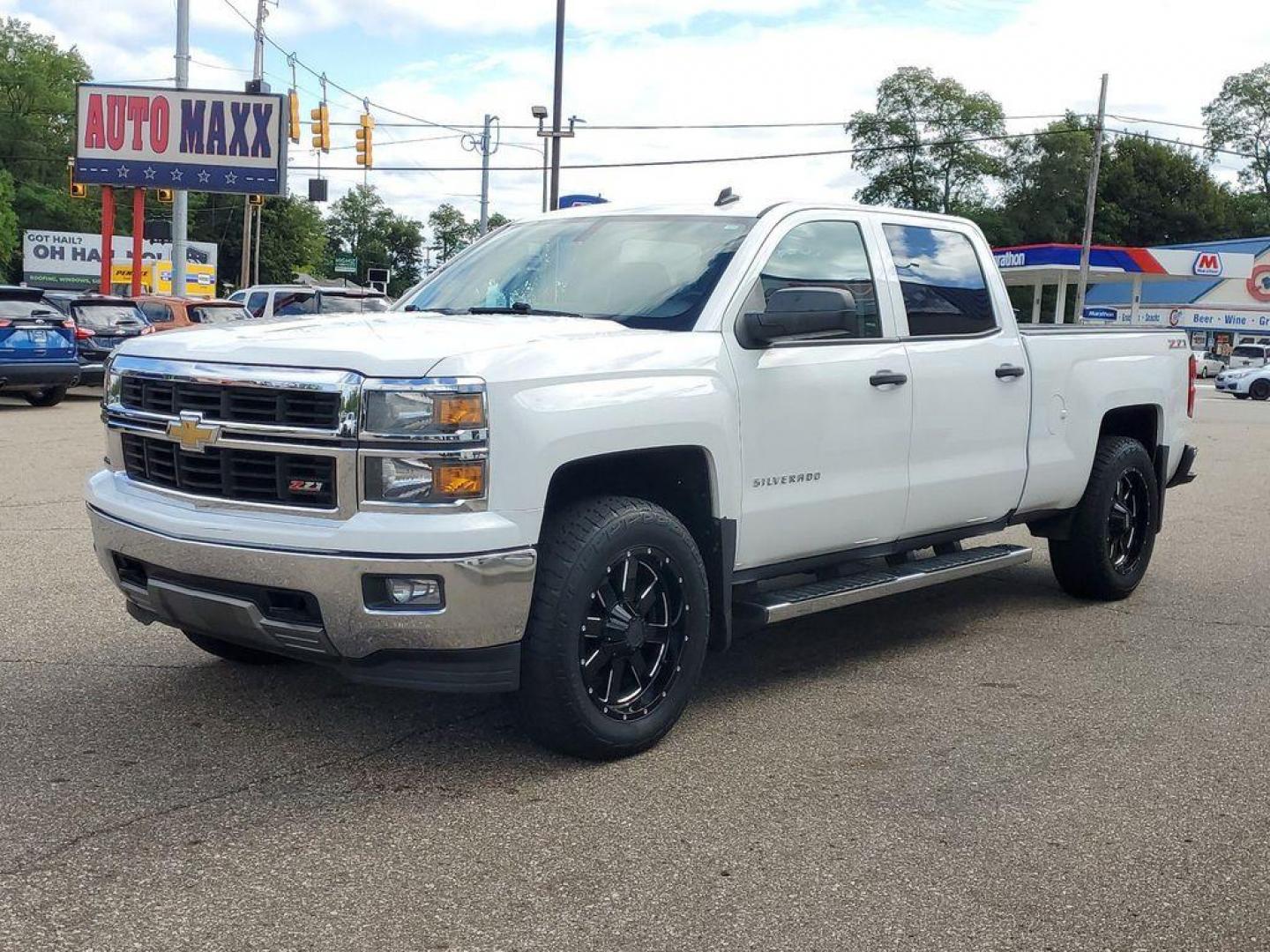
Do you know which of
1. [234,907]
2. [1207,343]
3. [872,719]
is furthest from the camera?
[1207,343]

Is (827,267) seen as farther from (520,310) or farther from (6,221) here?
(6,221)

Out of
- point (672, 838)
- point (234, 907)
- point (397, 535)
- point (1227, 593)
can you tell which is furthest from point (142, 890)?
point (1227, 593)

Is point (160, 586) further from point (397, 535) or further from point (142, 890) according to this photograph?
point (142, 890)

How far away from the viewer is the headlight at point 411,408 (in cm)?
408

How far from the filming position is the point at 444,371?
4105 millimetres

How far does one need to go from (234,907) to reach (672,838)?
1228mm

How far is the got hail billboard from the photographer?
1232 inches

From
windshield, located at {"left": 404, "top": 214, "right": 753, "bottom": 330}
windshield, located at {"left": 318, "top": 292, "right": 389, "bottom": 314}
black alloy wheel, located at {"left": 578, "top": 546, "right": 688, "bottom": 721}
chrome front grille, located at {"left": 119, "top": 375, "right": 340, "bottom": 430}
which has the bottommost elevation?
black alloy wheel, located at {"left": 578, "top": 546, "right": 688, "bottom": 721}

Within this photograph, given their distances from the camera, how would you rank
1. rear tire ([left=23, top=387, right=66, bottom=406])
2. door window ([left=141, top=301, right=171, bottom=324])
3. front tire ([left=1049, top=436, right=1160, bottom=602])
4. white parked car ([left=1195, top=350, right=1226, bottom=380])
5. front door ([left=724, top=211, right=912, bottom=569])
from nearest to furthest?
front door ([left=724, top=211, right=912, bottom=569]), front tire ([left=1049, top=436, right=1160, bottom=602]), rear tire ([left=23, top=387, right=66, bottom=406]), door window ([left=141, top=301, right=171, bottom=324]), white parked car ([left=1195, top=350, right=1226, bottom=380])

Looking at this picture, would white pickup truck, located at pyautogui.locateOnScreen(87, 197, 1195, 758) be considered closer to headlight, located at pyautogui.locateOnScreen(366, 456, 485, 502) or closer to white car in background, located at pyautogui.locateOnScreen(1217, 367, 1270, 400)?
headlight, located at pyautogui.locateOnScreen(366, 456, 485, 502)

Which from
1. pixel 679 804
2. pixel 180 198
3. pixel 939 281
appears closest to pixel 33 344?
pixel 939 281

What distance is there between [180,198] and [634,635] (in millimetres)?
30951

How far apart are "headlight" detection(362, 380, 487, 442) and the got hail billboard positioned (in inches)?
1145

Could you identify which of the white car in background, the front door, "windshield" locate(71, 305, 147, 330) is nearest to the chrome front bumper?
the front door
